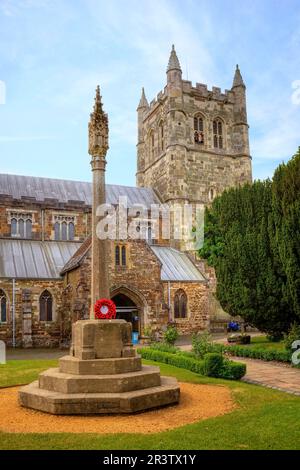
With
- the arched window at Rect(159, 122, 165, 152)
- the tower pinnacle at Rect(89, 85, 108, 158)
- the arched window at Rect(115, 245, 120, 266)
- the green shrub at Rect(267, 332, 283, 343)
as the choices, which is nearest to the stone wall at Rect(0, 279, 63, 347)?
the arched window at Rect(115, 245, 120, 266)

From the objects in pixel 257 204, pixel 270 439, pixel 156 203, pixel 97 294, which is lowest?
pixel 270 439

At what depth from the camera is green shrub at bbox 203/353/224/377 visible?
1428 cm

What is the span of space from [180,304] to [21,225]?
45.6ft

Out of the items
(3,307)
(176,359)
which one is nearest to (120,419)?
(176,359)

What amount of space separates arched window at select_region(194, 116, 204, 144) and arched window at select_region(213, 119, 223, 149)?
1.70 metres

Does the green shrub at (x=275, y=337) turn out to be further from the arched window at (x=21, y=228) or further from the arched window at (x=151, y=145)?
the arched window at (x=151, y=145)

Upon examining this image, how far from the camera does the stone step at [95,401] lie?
9.20m

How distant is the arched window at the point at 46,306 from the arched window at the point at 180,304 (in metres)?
9.25

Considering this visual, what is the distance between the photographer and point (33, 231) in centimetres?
3447

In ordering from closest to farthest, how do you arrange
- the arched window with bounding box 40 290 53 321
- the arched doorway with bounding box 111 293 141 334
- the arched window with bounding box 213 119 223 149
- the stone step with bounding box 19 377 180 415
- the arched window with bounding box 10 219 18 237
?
the stone step with bounding box 19 377 180 415 < the arched window with bounding box 40 290 53 321 < the arched doorway with bounding box 111 293 141 334 < the arched window with bounding box 10 219 18 237 < the arched window with bounding box 213 119 223 149

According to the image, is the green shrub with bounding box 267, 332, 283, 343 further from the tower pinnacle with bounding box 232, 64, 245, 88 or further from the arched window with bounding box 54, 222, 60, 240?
the tower pinnacle with bounding box 232, 64, 245, 88

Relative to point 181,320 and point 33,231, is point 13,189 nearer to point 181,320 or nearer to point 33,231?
point 33,231

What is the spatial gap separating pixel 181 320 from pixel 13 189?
58.0 feet
